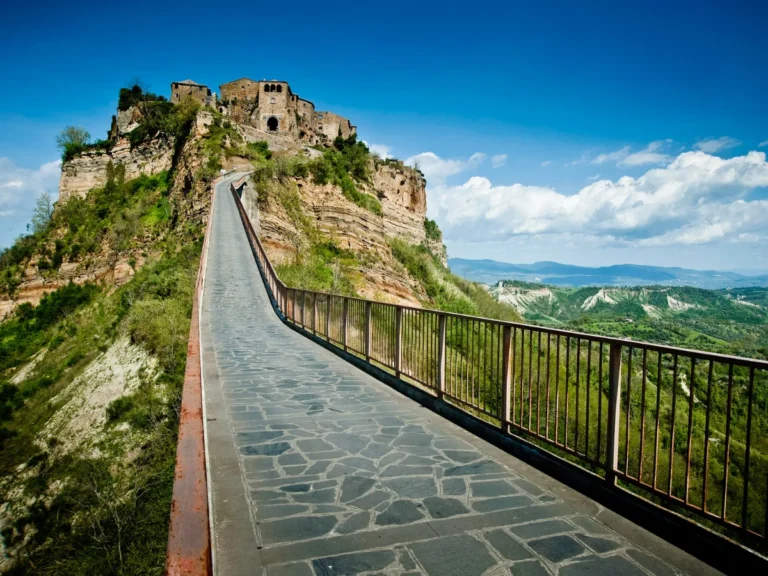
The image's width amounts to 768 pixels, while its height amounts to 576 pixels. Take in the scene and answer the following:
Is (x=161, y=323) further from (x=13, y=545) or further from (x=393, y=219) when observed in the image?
(x=393, y=219)

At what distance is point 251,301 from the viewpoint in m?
20.0

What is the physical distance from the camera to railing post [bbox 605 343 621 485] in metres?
4.27

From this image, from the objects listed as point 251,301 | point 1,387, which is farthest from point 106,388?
point 1,387

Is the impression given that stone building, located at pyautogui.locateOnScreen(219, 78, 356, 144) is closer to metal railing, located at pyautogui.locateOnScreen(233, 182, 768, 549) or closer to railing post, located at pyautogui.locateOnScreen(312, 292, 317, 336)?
metal railing, located at pyautogui.locateOnScreen(233, 182, 768, 549)

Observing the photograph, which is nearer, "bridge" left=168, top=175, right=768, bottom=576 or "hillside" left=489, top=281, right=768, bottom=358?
"bridge" left=168, top=175, right=768, bottom=576

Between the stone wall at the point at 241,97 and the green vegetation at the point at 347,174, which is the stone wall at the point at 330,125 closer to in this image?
the stone wall at the point at 241,97

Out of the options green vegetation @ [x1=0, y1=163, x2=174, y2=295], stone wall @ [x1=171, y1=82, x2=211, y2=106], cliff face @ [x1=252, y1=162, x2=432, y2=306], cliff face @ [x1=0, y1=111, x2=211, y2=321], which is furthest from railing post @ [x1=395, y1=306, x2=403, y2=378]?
stone wall @ [x1=171, y1=82, x2=211, y2=106]

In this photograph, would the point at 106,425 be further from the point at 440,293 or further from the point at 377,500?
the point at 440,293

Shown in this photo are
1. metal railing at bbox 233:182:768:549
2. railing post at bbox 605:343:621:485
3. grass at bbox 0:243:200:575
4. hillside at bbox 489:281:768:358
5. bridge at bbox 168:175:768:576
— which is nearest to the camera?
bridge at bbox 168:175:768:576

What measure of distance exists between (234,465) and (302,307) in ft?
33.9

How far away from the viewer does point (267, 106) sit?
6334cm

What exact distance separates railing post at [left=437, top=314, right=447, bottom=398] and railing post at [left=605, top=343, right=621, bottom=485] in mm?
2948

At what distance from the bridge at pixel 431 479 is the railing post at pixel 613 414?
0.02 m

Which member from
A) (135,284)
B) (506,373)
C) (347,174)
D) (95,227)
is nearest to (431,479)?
(506,373)
